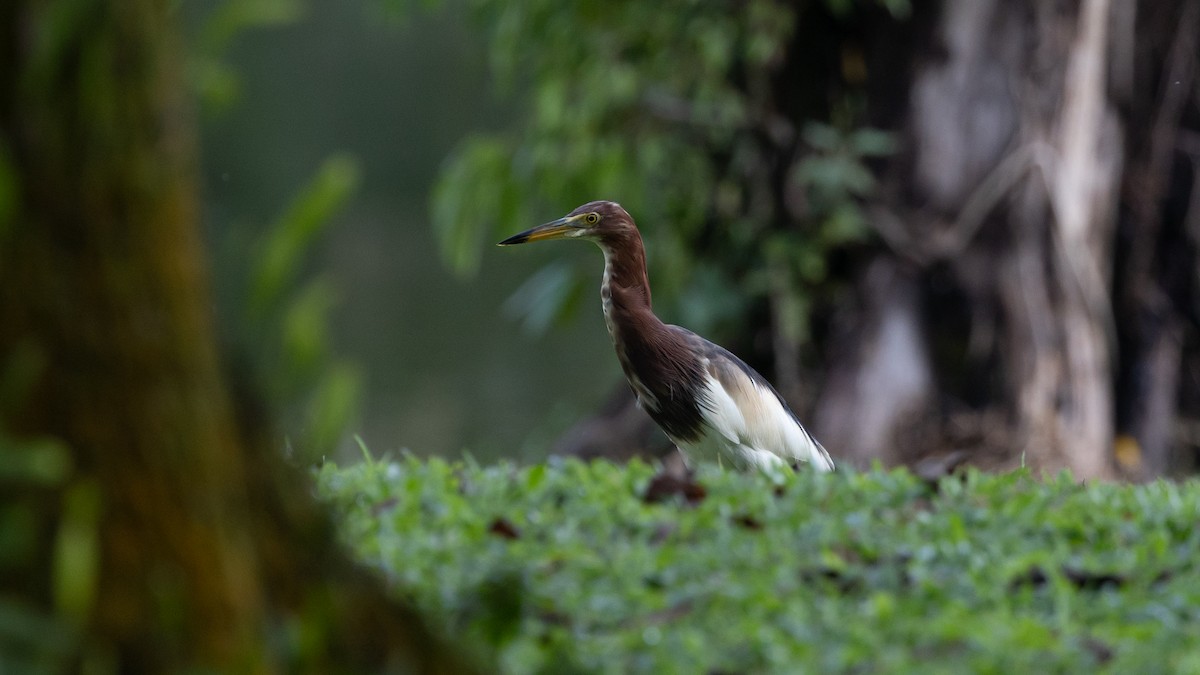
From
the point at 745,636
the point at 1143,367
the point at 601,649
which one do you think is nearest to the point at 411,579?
the point at 601,649

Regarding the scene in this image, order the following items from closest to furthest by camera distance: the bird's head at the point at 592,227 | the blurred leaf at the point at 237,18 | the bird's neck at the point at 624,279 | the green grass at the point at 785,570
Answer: the blurred leaf at the point at 237,18
the green grass at the point at 785,570
the bird's neck at the point at 624,279
the bird's head at the point at 592,227

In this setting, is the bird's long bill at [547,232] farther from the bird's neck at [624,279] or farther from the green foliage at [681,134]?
the green foliage at [681,134]

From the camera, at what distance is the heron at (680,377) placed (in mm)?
5520

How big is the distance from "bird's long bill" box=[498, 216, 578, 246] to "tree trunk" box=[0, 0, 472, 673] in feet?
11.8

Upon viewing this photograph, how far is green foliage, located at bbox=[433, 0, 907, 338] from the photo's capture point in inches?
339

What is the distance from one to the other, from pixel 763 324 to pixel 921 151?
135 cm

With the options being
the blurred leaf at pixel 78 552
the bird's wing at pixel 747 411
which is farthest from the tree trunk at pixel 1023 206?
the blurred leaf at pixel 78 552

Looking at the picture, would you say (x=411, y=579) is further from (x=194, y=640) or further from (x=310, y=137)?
(x=310, y=137)

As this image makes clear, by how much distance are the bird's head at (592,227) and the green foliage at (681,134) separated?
9.61 ft

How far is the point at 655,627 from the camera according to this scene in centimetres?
288

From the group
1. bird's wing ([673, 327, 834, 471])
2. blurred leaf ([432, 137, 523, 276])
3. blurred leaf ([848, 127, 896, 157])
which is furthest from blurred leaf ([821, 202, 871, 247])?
bird's wing ([673, 327, 834, 471])

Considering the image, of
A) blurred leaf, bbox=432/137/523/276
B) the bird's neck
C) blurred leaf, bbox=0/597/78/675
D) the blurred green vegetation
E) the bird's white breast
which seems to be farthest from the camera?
the blurred green vegetation

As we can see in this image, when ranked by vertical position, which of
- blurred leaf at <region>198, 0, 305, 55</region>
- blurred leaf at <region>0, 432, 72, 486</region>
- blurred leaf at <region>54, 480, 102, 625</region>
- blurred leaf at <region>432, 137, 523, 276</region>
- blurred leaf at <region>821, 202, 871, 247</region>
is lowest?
blurred leaf at <region>54, 480, 102, 625</region>

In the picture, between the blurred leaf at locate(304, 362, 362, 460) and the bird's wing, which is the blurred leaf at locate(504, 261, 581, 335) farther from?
the blurred leaf at locate(304, 362, 362, 460)
